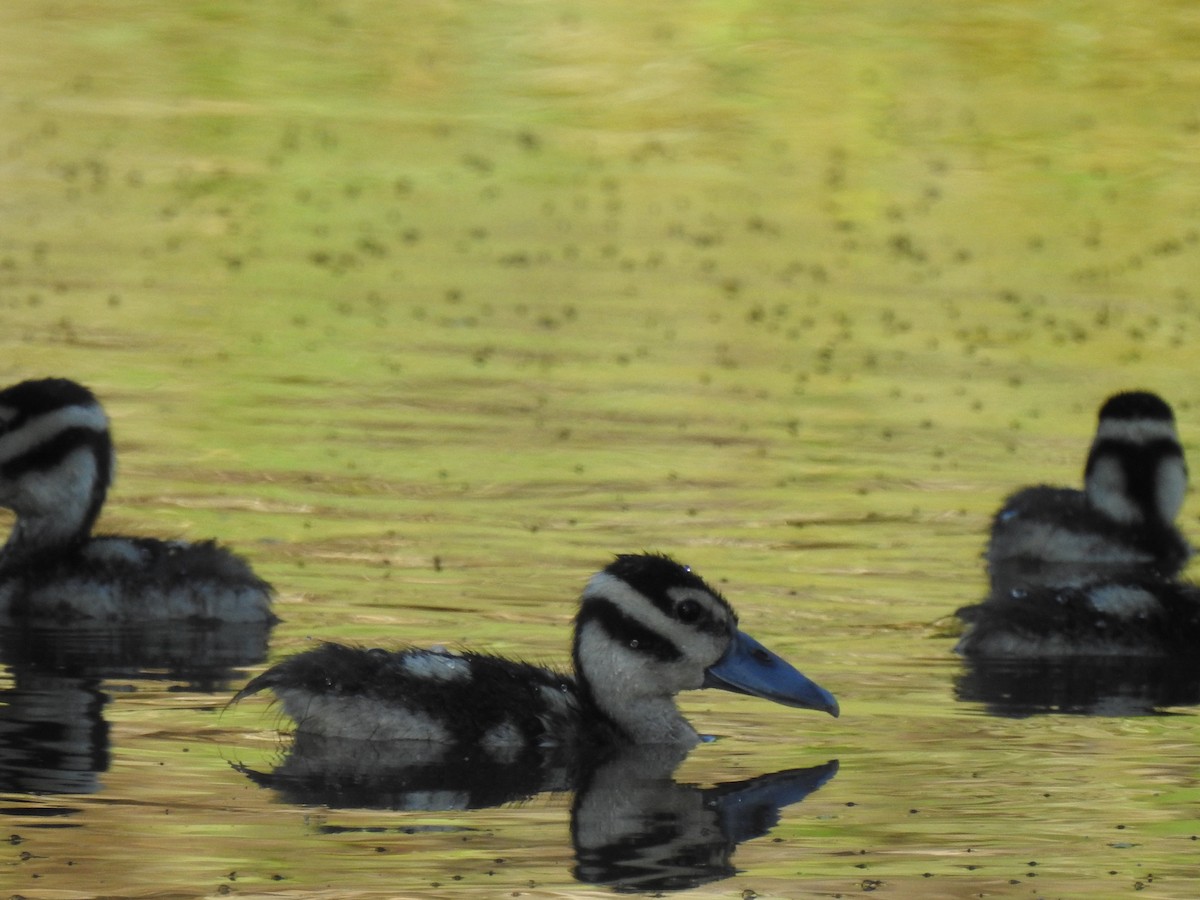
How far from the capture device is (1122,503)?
14.7m

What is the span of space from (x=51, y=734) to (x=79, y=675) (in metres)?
1.15

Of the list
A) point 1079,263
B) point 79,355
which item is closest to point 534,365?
point 79,355

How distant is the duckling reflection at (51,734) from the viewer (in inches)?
370

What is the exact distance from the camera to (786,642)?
11891 mm

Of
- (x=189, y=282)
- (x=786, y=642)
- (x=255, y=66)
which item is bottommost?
(x=786, y=642)

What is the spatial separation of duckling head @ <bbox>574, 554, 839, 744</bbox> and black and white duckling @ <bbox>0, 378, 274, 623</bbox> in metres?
2.41

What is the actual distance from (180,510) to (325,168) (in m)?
11.0

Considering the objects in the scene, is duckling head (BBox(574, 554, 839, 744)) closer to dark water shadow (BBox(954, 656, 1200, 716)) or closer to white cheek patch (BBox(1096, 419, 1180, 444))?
dark water shadow (BBox(954, 656, 1200, 716))

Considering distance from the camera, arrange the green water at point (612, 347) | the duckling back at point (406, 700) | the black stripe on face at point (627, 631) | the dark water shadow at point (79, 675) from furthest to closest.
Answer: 1. the black stripe on face at point (627, 631)
2. the duckling back at point (406, 700)
3. the dark water shadow at point (79, 675)
4. the green water at point (612, 347)

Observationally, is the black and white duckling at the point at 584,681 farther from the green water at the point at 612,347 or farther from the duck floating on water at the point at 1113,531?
the duck floating on water at the point at 1113,531

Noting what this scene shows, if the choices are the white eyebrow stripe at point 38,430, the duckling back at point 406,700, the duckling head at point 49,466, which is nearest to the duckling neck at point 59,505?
the duckling head at point 49,466

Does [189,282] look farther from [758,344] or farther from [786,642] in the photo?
[786,642]

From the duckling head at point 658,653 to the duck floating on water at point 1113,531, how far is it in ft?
7.42

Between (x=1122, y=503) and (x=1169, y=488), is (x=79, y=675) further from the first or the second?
(x=1169, y=488)
